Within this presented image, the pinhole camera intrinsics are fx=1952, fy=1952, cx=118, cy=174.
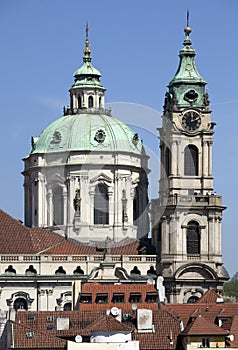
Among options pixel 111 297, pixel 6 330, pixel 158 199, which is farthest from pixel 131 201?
pixel 6 330

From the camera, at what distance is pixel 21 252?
177 metres

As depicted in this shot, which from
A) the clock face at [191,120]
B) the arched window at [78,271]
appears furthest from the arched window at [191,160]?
the arched window at [78,271]

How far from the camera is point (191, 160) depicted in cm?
17950

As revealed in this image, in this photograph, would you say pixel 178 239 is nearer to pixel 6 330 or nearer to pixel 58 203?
pixel 58 203

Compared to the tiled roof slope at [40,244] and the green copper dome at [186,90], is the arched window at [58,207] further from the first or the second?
the green copper dome at [186,90]

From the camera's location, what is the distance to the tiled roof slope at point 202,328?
120m

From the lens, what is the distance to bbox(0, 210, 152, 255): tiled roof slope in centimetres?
17775

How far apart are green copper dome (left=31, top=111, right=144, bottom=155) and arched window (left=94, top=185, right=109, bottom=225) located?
390 cm

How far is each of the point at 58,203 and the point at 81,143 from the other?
6135 millimetres

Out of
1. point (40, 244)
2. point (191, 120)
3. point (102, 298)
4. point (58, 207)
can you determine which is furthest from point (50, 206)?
point (102, 298)

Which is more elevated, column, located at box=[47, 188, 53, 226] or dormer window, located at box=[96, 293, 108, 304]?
column, located at box=[47, 188, 53, 226]

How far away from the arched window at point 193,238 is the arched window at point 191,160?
16.7ft

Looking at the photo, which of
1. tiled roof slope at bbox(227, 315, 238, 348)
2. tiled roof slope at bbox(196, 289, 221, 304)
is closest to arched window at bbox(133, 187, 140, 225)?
tiled roof slope at bbox(196, 289, 221, 304)

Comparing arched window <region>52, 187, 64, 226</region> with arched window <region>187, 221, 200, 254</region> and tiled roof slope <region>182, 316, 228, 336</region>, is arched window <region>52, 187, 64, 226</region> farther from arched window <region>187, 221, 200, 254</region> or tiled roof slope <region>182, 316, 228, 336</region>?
tiled roof slope <region>182, 316, 228, 336</region>
